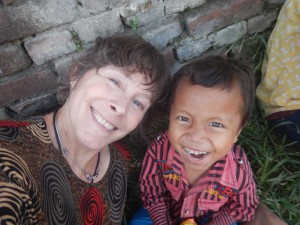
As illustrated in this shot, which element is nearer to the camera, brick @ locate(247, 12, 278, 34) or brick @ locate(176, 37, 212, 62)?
brick @ locate(176, 37, 212, 62)

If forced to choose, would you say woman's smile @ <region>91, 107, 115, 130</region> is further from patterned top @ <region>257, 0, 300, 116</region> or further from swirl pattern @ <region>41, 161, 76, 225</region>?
patterned top @ <region>257, 0, 300, 116</region>

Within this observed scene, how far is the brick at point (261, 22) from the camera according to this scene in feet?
6.70

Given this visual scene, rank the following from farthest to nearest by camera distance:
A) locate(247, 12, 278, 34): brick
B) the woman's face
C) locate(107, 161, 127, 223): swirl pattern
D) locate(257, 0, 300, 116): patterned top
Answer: locate(247, 12, 278, 34): brick, locate(257, 0, 300, 116): patterned top, locate(107, 161, 127, 223): swirl pattern, the woman's face

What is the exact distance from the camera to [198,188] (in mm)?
1586

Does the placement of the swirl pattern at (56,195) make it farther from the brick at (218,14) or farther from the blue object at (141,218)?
the brick at (218,14)

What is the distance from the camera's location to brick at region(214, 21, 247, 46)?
196 cm

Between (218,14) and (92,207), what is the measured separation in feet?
4.10

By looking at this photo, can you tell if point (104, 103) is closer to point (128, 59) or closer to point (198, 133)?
point (128, 59)

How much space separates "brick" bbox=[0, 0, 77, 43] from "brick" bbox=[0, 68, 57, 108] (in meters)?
0.18

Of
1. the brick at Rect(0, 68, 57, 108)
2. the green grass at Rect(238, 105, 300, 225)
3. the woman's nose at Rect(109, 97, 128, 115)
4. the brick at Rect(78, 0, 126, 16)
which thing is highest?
the brick at Rect(78, 0, 126, 16)

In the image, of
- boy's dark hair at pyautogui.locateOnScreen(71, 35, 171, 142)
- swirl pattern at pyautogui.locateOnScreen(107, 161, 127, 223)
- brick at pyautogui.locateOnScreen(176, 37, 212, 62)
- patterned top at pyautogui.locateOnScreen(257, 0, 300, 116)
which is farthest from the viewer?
brick at pyautogui.locateOnScreen(176, 37, 212, 62)

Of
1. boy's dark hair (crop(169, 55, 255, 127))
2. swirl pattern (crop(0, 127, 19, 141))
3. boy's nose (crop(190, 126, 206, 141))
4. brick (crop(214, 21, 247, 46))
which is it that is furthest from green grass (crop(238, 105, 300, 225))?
swirl pattern (crop(0, 127, 19, 141))

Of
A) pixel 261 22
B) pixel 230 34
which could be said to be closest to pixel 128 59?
pixel 230 34

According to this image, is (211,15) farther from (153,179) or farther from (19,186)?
(19,186)
